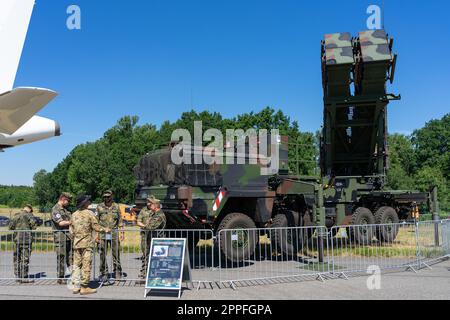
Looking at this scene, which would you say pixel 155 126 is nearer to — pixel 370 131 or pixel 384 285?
pixel 370 131

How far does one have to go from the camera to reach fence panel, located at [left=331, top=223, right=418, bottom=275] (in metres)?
9.59

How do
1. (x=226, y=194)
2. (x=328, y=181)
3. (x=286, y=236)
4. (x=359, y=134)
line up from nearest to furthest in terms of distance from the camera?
(x=226, y=194) → (x=286, y=236) → (x=328, y=181) → (x=359, y=134)

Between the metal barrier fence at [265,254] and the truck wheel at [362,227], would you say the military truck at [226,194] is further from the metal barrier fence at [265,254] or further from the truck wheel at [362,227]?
the truck wheel at [362,227]

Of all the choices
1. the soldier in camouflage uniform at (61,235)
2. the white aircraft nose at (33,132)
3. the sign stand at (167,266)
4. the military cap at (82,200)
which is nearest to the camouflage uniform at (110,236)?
the soldier in camouflage uniform at (61,235)

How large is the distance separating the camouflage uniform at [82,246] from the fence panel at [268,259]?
2.27m

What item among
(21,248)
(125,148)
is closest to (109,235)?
(21,248)

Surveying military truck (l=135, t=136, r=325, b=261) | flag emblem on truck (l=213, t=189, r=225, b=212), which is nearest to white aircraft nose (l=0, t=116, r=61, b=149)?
Answer: military truck (l=135, t=136, r=325, b=261)

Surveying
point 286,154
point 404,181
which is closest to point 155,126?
point 404,181

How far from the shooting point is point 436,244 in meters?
11.3

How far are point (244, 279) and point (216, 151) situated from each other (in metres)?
2.99

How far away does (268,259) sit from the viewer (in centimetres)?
1088

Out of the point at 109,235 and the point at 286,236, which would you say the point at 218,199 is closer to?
the point at 286,236

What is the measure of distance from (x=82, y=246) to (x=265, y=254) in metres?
4.62
